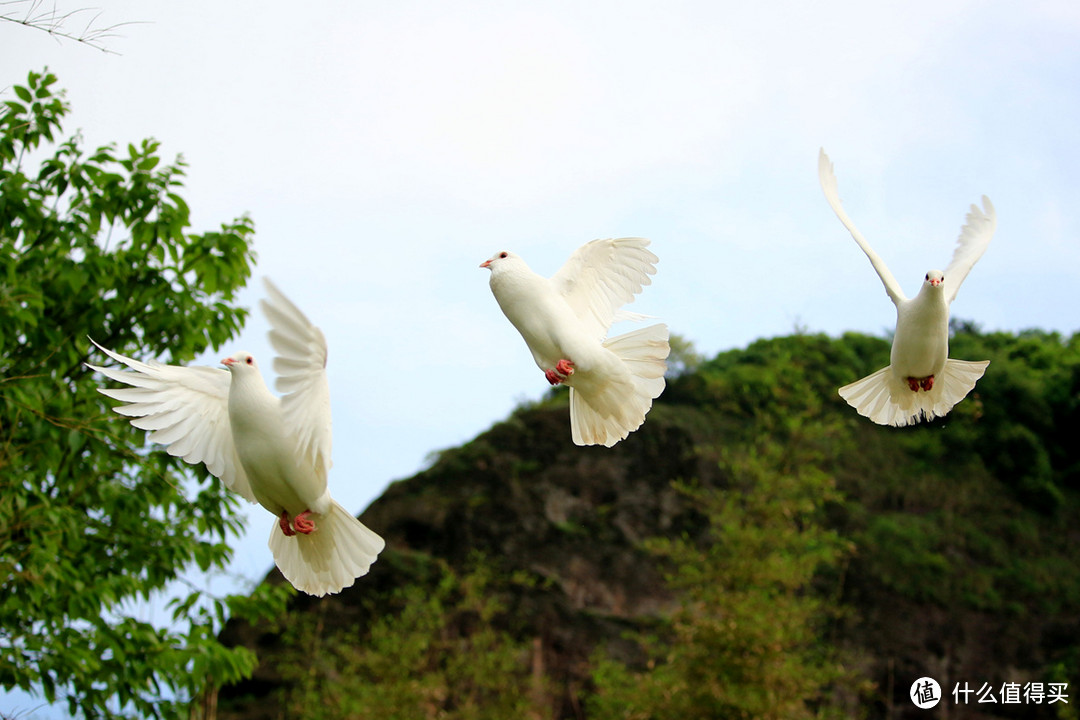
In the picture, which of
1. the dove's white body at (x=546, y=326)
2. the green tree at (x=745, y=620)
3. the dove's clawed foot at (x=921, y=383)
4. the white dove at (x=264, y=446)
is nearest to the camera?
the white dove at (x=264, y=446)

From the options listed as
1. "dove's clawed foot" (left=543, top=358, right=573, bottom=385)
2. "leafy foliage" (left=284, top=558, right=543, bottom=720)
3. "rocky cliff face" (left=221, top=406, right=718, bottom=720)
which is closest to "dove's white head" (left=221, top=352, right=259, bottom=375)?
"dove's clawed foot" (left=543, top=358, right=573, bottom=385)

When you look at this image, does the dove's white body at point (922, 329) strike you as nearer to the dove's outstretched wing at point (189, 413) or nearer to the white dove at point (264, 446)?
the white dove at point (264, 446)

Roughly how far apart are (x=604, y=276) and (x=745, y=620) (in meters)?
6.86

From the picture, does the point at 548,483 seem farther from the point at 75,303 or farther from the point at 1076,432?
the point at 75,303

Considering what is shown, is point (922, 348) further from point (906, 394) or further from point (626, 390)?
point (626, 390)

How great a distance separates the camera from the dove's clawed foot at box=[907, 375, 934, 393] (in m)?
4.16

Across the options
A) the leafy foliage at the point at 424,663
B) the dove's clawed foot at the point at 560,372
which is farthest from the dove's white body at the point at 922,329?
the leafy foliage at the point at 424,663

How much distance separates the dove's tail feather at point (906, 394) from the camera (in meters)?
4.25

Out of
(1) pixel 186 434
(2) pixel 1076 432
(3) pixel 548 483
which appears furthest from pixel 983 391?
(1) pixel 186 434

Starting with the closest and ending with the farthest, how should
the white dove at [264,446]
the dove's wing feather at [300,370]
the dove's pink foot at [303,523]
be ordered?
the dove's wing feather at [300,370], the white dove at [264,446], the dove's pink foot at [303,523]

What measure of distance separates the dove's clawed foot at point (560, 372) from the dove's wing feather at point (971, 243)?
1552 millimetres

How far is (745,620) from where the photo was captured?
33.9ft

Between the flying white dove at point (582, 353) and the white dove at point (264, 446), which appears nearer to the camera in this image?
the white dove at point (264, 446)

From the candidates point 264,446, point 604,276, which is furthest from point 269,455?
point 604,276
